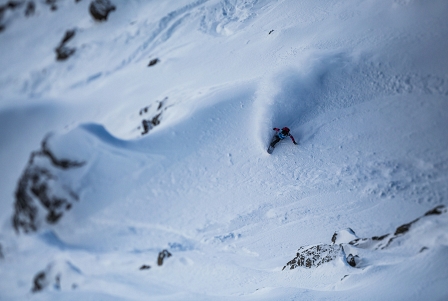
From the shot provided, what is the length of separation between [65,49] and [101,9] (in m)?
2.96

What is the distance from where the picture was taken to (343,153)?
6312mm

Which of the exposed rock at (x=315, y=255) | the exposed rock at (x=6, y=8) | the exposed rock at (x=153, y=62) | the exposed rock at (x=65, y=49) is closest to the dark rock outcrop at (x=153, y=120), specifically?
the exposed rock at (x=153, y=62)

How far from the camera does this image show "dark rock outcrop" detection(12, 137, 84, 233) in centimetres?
992

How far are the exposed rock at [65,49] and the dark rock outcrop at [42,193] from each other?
6462 mm

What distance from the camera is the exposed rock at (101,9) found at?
1436cm

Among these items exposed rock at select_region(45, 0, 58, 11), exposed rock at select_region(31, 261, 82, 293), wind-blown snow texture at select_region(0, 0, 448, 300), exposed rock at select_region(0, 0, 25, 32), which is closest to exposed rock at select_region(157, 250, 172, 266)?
wind-blown snow texture at select_region(0, 0, 448, 300)

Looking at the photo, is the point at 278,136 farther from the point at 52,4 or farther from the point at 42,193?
the point at 52,4

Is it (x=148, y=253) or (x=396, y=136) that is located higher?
(x=396, y=136)

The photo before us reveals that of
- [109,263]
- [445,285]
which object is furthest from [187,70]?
[445,285]

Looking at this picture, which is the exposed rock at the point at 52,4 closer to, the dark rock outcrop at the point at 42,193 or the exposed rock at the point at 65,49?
the exposed rock at the point at 65,49

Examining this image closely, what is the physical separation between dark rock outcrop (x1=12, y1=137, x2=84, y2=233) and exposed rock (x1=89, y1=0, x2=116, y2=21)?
788 cm

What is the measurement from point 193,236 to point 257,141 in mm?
3097

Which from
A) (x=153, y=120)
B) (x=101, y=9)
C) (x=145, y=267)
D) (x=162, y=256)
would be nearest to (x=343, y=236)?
(x=162, y=256)

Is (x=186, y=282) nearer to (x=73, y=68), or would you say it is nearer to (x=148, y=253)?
(x=148, y=253)
